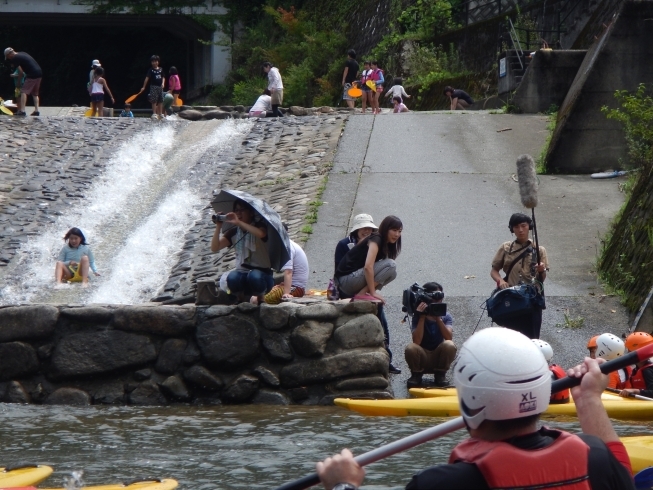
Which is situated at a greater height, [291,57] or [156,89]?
[291,57]

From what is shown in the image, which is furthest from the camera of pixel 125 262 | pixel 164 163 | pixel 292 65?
pixel 292 65

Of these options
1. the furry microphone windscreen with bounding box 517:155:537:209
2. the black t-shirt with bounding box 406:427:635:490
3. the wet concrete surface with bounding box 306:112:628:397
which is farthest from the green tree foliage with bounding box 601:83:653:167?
the black t-shirt with bounding box 406:427:635:490

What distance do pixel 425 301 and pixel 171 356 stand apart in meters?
2.24

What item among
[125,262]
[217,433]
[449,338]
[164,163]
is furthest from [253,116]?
[217,433]

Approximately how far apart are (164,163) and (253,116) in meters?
4.77

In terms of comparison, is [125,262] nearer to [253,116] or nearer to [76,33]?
[253,116]

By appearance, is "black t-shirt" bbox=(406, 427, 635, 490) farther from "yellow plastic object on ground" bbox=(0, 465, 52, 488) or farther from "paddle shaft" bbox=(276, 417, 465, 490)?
"yellow plastic object on ground" bbox=(0, 465, 52, 488)

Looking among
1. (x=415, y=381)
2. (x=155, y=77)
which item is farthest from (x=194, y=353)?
(x=155, y=77)

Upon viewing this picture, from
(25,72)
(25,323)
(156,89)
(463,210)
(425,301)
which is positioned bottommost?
(25,323)

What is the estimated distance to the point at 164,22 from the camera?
4012cm

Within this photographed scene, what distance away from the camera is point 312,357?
8.77 meters

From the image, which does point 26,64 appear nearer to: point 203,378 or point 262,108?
point 262,108

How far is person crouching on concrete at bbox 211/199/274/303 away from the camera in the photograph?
28.7ft

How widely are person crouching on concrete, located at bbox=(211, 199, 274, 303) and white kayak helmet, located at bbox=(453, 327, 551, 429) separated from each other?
612cm
